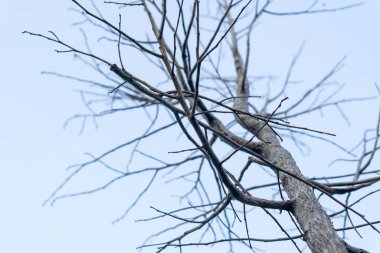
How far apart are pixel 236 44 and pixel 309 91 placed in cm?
75

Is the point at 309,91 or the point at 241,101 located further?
the point at 309,91

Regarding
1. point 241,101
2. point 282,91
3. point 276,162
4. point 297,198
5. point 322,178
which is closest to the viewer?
point 297,198

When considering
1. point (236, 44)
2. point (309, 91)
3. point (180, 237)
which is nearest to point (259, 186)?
point (180, 237)

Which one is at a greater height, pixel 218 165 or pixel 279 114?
pixel 279 114

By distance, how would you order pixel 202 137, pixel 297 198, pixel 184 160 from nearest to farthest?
1. pixel 202 137
2. pixel 297 198
3. pixel 184 160

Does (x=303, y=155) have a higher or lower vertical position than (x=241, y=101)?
higher

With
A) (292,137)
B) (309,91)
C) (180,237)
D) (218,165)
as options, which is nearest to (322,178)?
(180,237)

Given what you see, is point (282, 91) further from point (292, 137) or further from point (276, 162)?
point (276, 162)

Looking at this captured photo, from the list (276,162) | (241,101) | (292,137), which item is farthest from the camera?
(292,137)

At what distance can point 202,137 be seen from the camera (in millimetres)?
1391

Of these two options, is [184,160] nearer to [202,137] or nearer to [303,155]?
[303,155]

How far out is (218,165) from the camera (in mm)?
1445

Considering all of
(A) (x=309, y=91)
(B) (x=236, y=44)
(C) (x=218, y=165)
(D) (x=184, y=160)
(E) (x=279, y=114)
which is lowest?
(C) (x=218, y=165)

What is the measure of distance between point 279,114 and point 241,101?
21.0 inches
